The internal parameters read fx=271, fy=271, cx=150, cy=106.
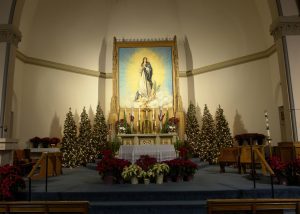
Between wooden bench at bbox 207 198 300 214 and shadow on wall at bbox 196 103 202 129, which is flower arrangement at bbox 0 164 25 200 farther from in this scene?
shadow on wall at bbox 196 103 202 129

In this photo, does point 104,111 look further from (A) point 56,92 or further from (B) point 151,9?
(B) point 151,9

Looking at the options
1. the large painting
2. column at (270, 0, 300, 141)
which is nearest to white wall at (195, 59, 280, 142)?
the large painting

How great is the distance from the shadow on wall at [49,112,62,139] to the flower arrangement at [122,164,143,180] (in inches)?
299

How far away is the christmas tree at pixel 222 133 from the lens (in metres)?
14.1

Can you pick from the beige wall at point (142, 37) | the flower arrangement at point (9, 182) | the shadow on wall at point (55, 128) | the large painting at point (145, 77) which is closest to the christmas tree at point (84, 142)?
the shadow on wall at point (55, 128)

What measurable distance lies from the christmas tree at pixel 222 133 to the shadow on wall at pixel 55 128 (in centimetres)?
854

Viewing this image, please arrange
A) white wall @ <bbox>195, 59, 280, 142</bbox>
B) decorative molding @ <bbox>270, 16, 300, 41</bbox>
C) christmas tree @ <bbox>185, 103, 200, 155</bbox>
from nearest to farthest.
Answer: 1. decorative molding @ <bbox>270, 16, 300, 41</bbox>
2. white wall @ <bbox>195, 59, 280, 142</bbox>
3. christmas tree @ <bbox>185, 103, 200, 155</bbox>

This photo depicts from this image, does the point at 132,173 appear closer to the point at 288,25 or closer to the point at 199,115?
the point at 288,25

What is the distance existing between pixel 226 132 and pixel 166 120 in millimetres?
3352

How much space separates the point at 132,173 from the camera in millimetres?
8367

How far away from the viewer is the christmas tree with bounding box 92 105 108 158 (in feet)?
47.9

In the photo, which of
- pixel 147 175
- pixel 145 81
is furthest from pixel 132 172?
pixel 145 81

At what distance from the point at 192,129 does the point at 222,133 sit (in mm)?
1814

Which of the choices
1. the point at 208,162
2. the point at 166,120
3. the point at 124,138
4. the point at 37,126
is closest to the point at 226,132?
the point at 208,162
